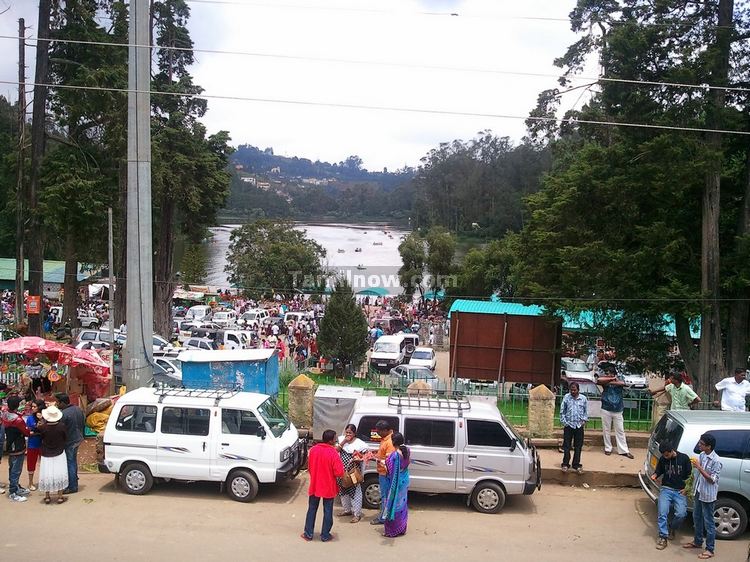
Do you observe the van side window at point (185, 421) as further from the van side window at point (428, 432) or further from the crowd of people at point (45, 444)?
the van side window at point (428, 432)

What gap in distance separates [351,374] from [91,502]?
1692cm

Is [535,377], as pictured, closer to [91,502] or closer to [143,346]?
[143,346]

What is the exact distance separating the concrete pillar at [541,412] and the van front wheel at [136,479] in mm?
6872

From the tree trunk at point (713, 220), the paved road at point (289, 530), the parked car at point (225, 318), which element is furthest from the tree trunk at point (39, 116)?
the tree trunk at point (713, 220)

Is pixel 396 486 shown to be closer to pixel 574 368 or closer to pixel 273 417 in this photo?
pixel 273 417

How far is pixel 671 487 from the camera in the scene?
8734 mm

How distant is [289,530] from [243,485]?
4.48 ft

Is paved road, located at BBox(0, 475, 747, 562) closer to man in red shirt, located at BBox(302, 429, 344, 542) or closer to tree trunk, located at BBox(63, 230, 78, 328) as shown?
man in red shirt, located at BBox(302, 429, 344, 542)

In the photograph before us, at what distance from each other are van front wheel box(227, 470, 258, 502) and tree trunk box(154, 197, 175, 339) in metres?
25.3

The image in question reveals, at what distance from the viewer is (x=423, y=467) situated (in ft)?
32.8

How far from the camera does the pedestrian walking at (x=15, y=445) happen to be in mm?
9812

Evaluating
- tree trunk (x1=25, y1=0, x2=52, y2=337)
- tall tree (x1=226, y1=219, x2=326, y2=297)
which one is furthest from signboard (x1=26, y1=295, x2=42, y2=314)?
tall tree (x1=226, y1=219, x2=326, y2=297)

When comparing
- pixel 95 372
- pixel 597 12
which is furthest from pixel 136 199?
pixel 597 12

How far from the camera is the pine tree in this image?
26438 millimetres
